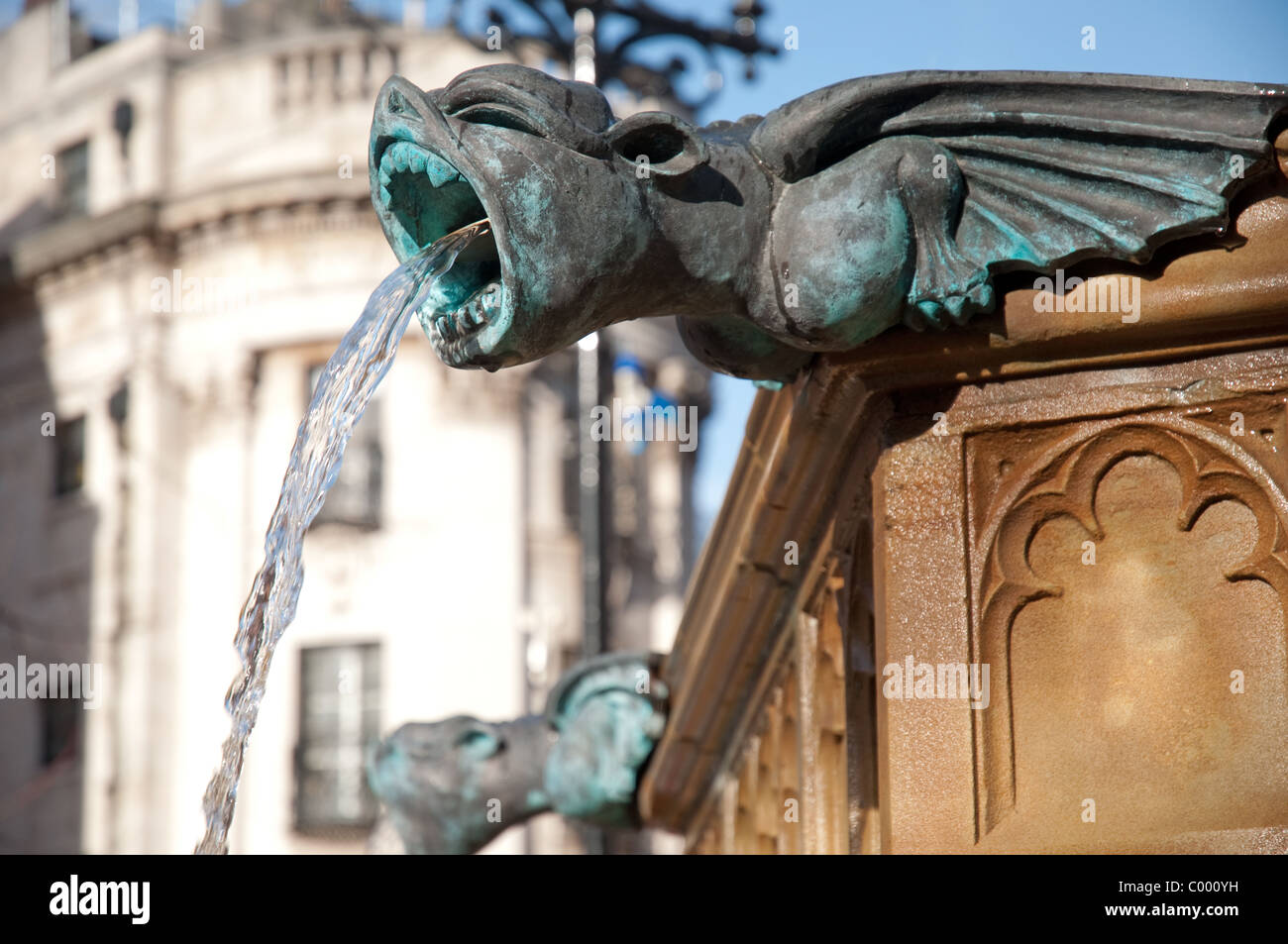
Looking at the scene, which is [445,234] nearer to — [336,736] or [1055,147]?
[1055,147]

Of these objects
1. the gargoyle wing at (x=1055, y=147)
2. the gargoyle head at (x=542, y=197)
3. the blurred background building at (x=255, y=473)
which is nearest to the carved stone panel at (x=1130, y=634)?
the gargoyle wing at (x=1055, y=147)

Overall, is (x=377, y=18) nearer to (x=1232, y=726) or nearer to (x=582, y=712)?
(x=582, y=712)

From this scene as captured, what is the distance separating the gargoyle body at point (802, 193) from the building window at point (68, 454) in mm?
23521

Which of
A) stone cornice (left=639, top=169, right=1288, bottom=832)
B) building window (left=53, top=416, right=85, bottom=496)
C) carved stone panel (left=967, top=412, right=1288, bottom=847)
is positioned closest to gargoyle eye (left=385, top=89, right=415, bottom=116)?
stone cornice (left=639, top=169, right=1288, bottom=832)

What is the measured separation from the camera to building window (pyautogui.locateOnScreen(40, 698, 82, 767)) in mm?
24469

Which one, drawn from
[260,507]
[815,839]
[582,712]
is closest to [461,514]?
[260,507]

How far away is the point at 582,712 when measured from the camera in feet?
18.6

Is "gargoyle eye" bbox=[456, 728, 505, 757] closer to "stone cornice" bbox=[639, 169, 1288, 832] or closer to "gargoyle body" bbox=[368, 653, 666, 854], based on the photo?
"gargoyle body" bbox=[368, 653, 666, 854]

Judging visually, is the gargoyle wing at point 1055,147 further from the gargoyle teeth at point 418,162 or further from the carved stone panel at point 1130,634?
the gargoyle teeth at point 418,162

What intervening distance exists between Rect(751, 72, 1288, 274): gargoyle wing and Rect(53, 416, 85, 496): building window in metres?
23.7

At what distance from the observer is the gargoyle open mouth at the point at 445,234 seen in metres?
2.45

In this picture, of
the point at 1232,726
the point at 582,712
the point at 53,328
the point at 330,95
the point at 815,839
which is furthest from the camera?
the point at 53,328

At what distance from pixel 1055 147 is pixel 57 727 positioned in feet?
78.2
